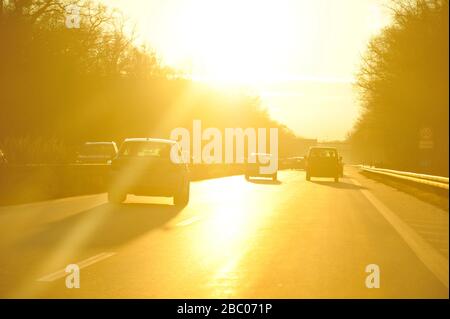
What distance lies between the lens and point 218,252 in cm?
1028

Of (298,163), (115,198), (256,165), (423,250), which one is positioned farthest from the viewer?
(298,163)

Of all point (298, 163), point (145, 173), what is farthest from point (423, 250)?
point (298, 163)

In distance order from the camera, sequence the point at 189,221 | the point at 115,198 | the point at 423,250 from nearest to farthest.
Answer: the point at 423,250, the point at 189,221, the point at 115,198

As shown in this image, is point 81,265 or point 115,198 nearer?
point 81,265

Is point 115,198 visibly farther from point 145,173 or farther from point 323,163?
point 323,163

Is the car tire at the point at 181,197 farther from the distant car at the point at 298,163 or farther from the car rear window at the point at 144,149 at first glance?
the distant car at the point at 298,163

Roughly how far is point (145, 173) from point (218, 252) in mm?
8046

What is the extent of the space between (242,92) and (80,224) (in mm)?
104529

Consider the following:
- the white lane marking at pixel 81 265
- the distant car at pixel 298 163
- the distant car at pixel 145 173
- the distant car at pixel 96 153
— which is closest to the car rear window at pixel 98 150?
the distant car at pixel 96 153

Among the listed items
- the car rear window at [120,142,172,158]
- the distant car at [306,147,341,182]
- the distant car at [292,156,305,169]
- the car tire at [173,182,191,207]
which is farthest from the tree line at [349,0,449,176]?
the distant car at [292,156,305,169]

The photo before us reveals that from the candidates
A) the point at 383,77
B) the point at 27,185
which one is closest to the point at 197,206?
the point at 27,185

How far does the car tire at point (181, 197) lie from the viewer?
1888 centimetres

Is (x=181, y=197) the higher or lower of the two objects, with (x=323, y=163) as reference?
lower
